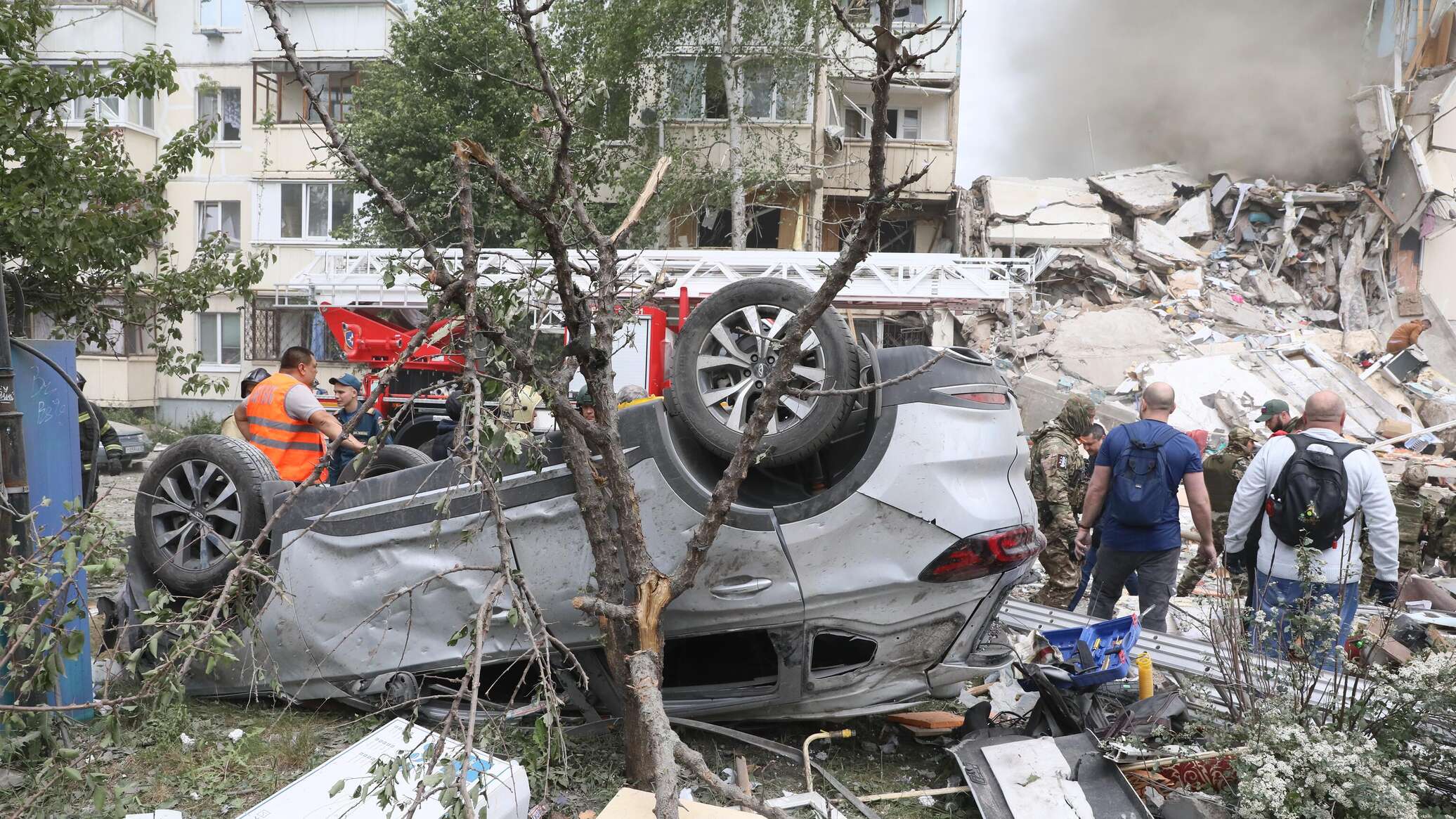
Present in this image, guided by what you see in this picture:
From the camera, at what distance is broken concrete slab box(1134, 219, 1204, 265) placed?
71.1ft

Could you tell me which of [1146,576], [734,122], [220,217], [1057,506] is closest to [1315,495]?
[1146,576]

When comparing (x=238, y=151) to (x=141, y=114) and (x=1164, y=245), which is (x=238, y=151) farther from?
(x=1164, y=245)

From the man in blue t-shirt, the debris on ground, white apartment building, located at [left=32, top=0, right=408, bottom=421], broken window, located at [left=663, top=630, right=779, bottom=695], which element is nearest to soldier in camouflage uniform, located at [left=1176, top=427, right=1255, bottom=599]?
the man in blue t-shirt

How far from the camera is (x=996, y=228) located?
75.3 feet

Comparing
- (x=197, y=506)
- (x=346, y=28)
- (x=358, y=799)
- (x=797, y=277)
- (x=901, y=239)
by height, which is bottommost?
(x=358, y=799)

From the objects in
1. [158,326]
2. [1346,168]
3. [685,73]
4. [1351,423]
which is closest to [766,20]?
[685,73]

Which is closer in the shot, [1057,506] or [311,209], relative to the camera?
[1057,506]

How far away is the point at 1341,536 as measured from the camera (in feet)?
15.2

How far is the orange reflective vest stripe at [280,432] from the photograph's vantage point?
17.1ft

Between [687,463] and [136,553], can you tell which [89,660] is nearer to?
[136,553]

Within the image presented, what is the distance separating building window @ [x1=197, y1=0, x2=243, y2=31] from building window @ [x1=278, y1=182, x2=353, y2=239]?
4.22 meters

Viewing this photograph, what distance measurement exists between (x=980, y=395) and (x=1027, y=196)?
2127 centimetres

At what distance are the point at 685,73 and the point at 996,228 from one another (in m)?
8.22

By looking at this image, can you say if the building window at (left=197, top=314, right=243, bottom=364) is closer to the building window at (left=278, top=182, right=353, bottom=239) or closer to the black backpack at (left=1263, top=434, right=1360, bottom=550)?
the building window at (left=278, top=182, right=353, bottom=239)
